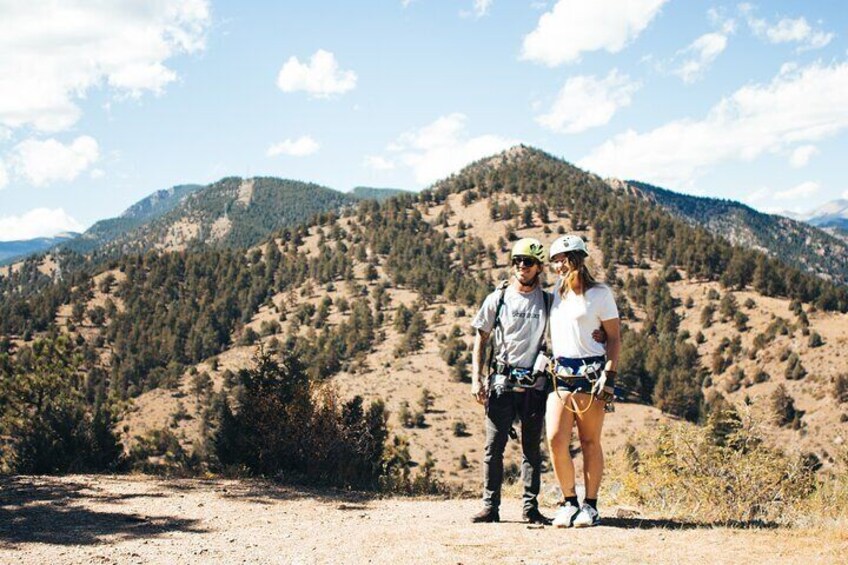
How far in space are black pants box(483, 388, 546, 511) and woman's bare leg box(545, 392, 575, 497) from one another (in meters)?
0.16

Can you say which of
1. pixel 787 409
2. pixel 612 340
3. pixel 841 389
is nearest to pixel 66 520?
pixel 612 340

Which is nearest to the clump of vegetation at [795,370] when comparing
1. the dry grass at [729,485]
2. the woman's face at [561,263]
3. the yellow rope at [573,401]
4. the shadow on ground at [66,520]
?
the dry grass at [729,485]

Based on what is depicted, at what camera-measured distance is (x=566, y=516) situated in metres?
5.14

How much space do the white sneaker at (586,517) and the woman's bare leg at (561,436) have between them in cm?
17

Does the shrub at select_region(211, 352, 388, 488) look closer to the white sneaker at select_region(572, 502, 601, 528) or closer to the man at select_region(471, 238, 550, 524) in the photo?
the man at select_region(471, 238, 550, 524)

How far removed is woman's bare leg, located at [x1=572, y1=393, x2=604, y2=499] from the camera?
5004mm

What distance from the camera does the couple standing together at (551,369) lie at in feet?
16.3

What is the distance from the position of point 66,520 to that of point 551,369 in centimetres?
500

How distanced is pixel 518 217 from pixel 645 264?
22.9 meters

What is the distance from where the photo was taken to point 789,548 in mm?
4340

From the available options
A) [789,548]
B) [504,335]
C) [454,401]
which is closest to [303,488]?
[504,335]

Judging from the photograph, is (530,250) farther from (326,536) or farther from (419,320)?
(419,320)

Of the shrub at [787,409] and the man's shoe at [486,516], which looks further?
the shrub at [787,409]

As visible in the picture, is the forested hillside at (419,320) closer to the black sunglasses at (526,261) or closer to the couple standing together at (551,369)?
the couple standing together at (551,369)
